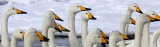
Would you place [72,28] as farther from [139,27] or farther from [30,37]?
Result: [30,37]

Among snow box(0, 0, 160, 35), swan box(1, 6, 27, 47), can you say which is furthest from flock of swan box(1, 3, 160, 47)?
snow box(0, 0, 160, 35)

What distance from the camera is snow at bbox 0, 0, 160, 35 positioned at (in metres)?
17.0

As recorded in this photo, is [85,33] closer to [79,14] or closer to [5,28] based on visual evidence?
[5,28]

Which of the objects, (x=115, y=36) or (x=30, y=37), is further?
(x=115, y=36)

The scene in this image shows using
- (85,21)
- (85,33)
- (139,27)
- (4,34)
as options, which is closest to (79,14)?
(85,21)

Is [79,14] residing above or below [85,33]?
above

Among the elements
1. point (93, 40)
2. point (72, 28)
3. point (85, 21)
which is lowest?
point (93, 40)

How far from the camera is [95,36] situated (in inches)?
338

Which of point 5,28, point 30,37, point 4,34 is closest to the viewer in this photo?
point 30,37

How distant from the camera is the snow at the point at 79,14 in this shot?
17000 millimetres

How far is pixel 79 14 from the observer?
19.9 meters

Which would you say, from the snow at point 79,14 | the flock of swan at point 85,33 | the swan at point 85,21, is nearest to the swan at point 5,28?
the flock of swan at point 85,33

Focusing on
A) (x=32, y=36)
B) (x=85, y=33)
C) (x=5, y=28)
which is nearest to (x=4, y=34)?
(x=5, y=28)

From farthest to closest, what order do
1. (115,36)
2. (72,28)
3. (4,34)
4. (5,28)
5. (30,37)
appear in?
(72,28) < (5,28) < (4,34) < (115,36) < (30,37)
